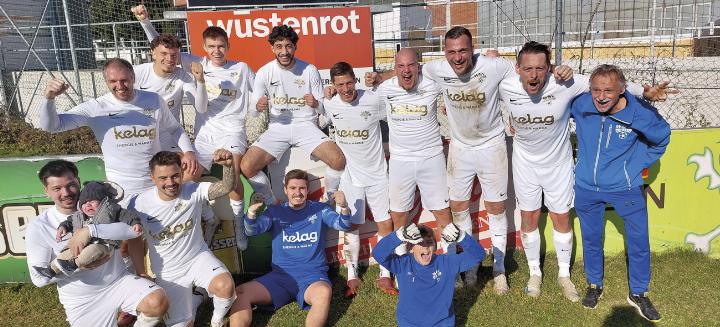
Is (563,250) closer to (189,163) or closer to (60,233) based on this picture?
(189,163)

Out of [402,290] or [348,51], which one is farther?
[348,51]

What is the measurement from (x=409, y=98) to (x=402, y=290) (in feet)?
5.49

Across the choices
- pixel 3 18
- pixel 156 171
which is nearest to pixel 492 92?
pixel 156 171

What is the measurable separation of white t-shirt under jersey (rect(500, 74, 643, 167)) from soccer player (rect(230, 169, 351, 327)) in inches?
64.9

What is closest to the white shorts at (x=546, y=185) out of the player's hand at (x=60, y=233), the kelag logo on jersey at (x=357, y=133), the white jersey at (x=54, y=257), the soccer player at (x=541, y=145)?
the soccer player at (x=541, y=145)

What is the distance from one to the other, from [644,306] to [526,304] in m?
0.94

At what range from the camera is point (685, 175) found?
5.14 meters

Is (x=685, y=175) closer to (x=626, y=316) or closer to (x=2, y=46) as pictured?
(x=626, y=316)

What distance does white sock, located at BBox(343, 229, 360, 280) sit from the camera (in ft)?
16.4

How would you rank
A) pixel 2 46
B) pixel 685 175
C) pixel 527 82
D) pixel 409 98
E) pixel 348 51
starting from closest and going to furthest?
pixel 527 82 → pixel 409 98 → pixel 685 175 → pixel 348 51 → pixel 2 46

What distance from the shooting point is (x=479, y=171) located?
4703 millimetres

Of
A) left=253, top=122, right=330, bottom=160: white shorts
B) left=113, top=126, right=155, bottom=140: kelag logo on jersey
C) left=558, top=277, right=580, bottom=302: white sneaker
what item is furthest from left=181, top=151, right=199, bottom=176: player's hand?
left=558, top=277, right=580, bottom=302: white sneaker

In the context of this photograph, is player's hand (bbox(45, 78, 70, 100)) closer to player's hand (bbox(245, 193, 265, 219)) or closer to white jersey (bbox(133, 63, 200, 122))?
white jersey (bbox(133, 63, 200, 122))

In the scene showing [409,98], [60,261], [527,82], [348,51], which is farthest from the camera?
[348,51]
